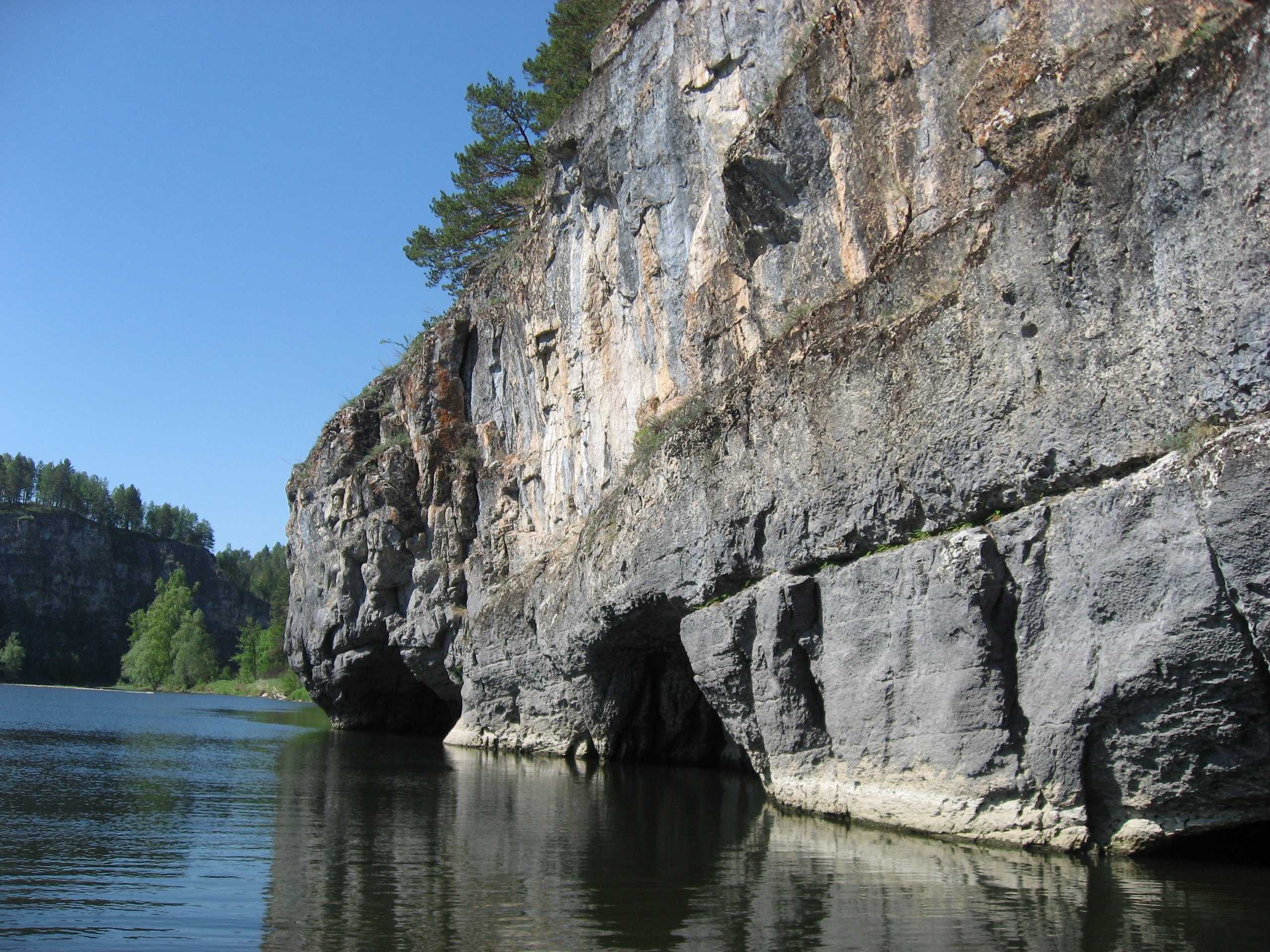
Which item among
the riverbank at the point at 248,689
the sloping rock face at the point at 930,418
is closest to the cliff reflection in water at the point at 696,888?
the sloping rock face at the point at 930,418

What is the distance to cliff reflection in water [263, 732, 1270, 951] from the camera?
832 centimetres

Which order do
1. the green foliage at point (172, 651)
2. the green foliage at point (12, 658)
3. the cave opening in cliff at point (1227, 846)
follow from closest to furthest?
the cave opening in cliff at point (1227, 846)
the green foliage at point (172, 651)
the green foliage at point (12, 658)

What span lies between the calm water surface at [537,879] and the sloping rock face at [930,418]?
1361 millimetres

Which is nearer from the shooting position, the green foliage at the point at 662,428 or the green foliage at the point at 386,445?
the green foliage at the point at 662,428

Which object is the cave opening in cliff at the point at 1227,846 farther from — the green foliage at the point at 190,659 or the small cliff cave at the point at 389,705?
the green foliage at the point at 190,659

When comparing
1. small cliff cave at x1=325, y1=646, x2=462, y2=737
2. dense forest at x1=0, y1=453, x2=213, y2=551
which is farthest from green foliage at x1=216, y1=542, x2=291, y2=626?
small cliff cave at x1=325, y1=646, x2=462, y2=737

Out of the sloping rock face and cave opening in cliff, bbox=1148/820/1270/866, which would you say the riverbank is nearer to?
the sloping rock face

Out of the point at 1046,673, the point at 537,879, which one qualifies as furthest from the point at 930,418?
the point at 537,879

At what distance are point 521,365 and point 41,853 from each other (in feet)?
74.5

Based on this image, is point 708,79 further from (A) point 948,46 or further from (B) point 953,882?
(B) point 953,882

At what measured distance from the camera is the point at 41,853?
11852 mm

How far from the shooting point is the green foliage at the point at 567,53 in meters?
36.3

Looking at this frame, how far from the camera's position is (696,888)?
10273mm

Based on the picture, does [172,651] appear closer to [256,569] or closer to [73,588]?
[73,588]
